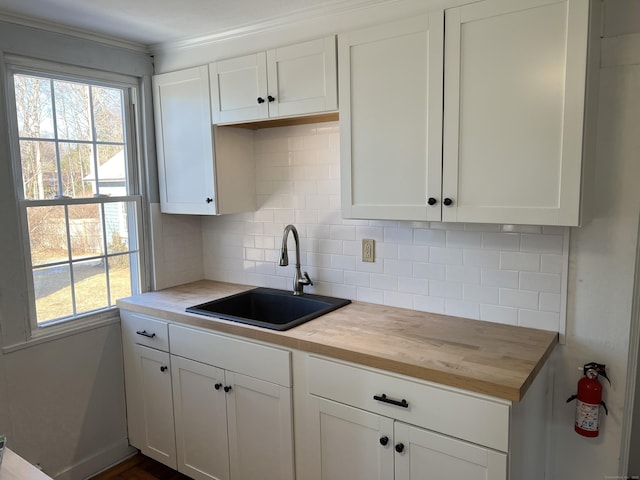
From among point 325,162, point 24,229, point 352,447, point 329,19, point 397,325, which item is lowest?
point 352,447

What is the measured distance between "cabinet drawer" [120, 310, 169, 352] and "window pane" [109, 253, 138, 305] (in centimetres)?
14

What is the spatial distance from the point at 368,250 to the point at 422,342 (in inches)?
26.8

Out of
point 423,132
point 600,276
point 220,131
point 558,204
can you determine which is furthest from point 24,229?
point 600,276

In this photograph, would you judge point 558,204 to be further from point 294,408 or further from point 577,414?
point 294,408

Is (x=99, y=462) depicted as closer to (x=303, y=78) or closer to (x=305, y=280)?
(x=305, y=280)

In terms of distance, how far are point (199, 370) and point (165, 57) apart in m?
1.75

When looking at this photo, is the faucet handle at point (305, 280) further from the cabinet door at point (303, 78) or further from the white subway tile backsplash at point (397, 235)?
the cabinet door at point (303, 78)

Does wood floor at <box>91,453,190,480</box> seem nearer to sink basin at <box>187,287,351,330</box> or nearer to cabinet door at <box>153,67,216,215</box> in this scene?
sink basin at <box>187,287,351,330</box>

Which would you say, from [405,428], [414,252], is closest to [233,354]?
[405,428]

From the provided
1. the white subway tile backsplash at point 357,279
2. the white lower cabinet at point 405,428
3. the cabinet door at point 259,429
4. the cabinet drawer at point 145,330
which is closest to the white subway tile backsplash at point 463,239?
the white subway tile backsplash at point 357,279

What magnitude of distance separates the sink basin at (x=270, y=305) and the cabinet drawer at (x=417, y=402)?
Answer: 519mm

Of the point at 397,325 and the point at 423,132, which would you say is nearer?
the point at 423,132

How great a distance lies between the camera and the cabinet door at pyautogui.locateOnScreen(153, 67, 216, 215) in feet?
8.25

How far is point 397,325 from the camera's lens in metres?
2.03
